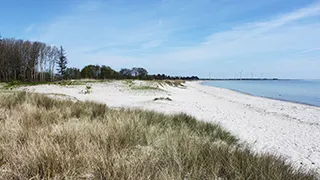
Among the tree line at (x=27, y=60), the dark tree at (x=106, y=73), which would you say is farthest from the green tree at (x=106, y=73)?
the tree line at (x=27, y=60)

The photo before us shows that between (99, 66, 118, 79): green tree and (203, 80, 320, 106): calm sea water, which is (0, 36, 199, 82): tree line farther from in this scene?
(203, 80, 320, 106): calm sea water

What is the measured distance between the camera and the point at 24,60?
144ft

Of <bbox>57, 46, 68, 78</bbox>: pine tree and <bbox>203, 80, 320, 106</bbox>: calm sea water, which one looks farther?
<bbox>57, 46, 68, 78</bbox>: pine tree

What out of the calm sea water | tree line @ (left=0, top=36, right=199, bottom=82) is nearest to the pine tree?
tree line @ (left=0, top=36, right=199, bottom=82)

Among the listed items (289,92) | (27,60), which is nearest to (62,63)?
(27,60)

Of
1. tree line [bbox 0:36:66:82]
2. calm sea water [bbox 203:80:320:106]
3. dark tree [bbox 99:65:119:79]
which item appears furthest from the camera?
dark tree [bbox 99:65:119:79]

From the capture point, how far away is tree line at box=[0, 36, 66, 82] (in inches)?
1583

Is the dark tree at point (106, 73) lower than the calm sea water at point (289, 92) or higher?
higher

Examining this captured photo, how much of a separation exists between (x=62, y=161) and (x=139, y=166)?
2.81 feet

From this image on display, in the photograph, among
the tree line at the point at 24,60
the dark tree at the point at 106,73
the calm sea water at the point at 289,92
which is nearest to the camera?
the calm sea water at the point at 289,92

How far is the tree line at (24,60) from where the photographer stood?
132 feet

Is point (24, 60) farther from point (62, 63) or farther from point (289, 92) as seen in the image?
point (289, 92)

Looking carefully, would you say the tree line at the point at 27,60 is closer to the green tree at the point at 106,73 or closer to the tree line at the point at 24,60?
the tree line at the point at 24,60

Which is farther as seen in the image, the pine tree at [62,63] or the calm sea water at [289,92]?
the pine tree at [62,63]
